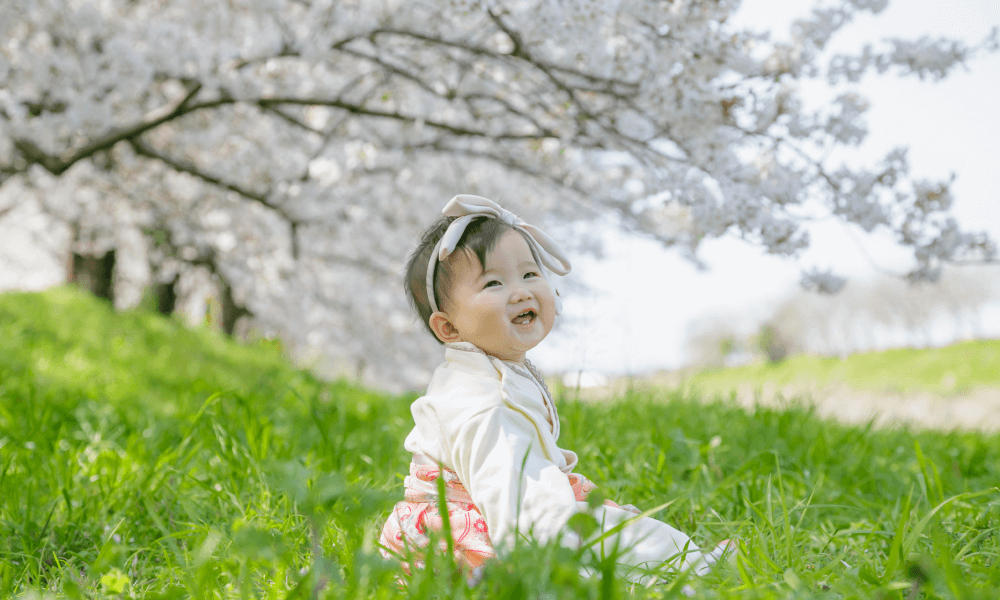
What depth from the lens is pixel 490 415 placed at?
5.27 feet

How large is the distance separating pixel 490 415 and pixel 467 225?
553 millimetres

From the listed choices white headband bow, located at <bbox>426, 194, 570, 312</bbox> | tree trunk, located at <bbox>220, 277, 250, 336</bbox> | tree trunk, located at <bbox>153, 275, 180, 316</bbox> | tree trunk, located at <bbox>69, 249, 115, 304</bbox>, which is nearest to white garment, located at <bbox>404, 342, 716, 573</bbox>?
white headband bow, located at <bbox>426, 194, 570, 312</bbox>

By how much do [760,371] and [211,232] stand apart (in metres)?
18.4

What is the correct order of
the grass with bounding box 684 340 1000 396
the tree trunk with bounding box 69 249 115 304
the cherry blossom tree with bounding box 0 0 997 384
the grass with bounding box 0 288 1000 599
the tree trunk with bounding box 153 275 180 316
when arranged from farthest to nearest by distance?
the grass with bounding box 684 340 1000 396 < the tree trunk with bounding box 153 275 180 316 < the tree trunk with bounding box 69 249 115 304 < the cherry blossom tree with bounding box 0 0 997 384 < the grass with bounding box 0 288 1000 599

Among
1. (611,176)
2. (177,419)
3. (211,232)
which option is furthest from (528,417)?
(211,232)

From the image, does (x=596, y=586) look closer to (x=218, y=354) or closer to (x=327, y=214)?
(x=327, y=214)

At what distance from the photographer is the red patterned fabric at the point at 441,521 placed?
1.62 m

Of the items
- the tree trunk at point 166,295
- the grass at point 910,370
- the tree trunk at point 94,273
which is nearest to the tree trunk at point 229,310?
the tree trunk at point 166,295

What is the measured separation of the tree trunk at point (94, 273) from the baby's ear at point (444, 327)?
9655mm

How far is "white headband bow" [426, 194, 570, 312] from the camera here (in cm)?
182

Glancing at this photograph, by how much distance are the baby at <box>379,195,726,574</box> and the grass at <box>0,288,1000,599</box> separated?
0.13 m

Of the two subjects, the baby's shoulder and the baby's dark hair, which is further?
the baby's dark hair

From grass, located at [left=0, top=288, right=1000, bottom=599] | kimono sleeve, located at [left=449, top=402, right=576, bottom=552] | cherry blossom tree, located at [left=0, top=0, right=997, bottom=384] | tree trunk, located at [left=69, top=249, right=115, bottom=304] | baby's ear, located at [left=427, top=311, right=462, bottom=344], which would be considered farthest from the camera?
tree trunk, located at [left=69, top=249, right=115, bottom=304]

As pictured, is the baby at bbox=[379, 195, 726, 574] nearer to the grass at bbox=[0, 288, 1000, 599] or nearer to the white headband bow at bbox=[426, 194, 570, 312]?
the white headband bow at bbox=[426, 194, 570, 312]
